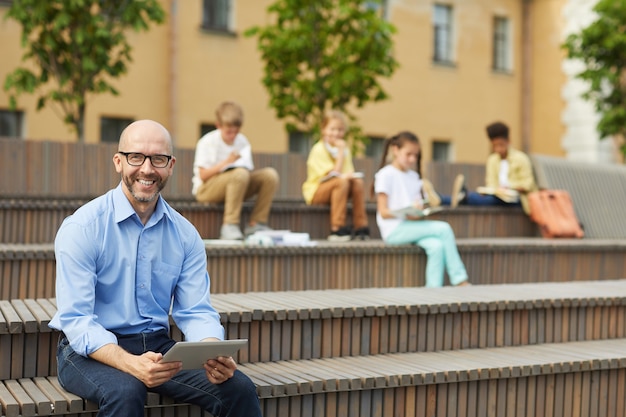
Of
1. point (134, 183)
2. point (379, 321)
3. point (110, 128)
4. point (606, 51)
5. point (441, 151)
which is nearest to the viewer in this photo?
point (134, 183)

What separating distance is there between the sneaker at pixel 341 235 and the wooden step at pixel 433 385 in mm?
3527

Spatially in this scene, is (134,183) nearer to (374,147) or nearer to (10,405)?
(10,405)

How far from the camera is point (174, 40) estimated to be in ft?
63.6

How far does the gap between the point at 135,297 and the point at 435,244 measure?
4578 mm

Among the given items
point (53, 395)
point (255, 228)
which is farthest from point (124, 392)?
point (255, 228)

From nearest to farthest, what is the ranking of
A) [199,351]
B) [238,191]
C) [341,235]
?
[199,351], [238,191], [341,235]

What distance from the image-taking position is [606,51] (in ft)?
59.1

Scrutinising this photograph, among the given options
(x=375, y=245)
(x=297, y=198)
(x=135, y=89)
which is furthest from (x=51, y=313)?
(x=135, y=89)

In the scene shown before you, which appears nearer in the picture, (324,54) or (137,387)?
(137,387)

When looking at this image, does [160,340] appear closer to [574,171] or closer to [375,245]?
[375,245]

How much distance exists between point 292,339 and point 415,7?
19.2 m

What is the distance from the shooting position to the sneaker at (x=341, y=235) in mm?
9634

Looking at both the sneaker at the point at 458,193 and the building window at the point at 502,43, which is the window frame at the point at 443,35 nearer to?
the building window at the point at 502,43

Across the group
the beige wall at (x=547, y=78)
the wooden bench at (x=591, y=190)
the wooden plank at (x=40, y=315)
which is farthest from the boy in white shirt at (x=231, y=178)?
the beige wall at (x=547, y=78)
